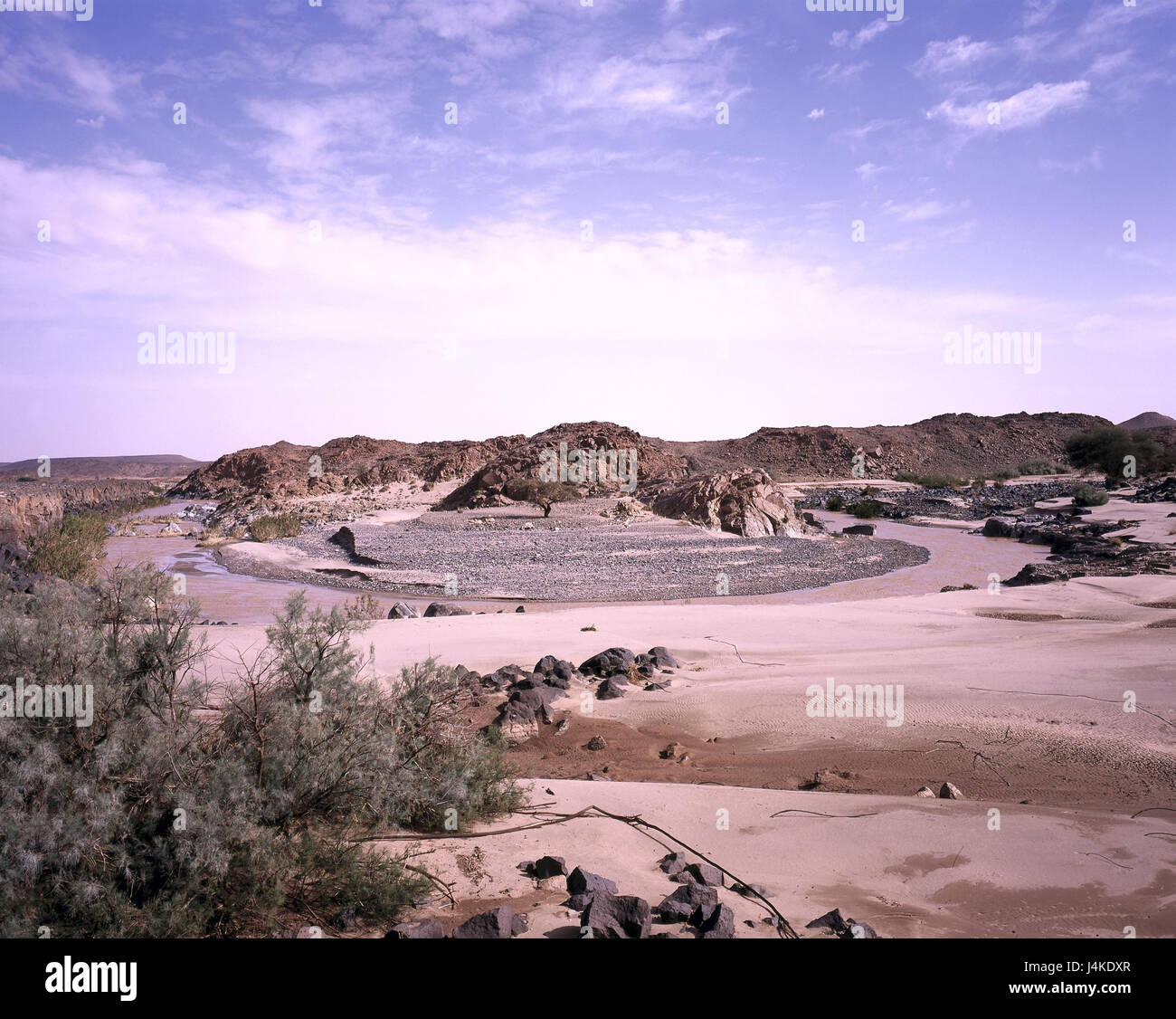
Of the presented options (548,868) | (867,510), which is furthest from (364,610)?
(867,510)

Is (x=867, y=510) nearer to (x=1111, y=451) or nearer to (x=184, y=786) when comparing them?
(x=1111, y=451)

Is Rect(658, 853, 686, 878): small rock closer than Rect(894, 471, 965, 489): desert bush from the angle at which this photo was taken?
Yes

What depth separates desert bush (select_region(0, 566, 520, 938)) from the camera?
3094mm

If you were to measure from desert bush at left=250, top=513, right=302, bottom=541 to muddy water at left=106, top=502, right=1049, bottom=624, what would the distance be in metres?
2.15

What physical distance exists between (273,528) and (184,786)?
92.6 ft

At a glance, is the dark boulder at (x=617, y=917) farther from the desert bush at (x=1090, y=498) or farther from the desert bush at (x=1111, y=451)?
the desert bush at (x=1111, y=451)

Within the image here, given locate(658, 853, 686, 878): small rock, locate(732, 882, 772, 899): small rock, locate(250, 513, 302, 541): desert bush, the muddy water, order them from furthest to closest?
locate(250, 513, 302, 541): desert bush
the muddy water
locate(658, 853, 686, 878): small rock
locate(732, 882, 772, 899): small rock

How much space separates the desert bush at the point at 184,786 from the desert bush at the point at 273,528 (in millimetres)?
25743

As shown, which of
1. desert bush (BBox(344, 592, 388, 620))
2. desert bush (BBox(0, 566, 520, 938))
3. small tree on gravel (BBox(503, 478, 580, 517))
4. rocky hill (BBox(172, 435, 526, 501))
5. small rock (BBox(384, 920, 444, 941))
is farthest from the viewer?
rocky hill (BBox(172, 435, 526, 501))

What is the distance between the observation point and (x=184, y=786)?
11.2 feet

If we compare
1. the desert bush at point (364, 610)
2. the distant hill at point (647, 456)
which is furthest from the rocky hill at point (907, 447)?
the desert bush at point (364, 610)

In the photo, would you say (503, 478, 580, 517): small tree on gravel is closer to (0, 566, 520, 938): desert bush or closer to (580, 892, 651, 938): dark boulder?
(0, 566, 520, 938): desert bush

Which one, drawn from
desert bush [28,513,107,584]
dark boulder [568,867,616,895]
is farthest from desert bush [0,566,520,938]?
desert bush [28,513,107,584]
